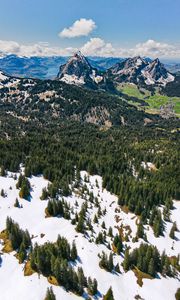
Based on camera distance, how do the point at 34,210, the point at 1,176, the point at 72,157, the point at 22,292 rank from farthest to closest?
1. the point at 72,157
2. the point at 1,176
3. the point at 34,210
4. the point at 22,292

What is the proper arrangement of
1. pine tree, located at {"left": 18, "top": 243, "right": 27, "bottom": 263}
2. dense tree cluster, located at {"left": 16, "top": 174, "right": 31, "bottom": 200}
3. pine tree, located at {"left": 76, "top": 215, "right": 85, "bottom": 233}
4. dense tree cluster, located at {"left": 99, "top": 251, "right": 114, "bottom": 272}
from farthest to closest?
1. dense tree cluster, located at {"left": 16, "top": 174, "right": 31, "bottom": 200}
2. pine tree, located at {"left": 76, "top": 215, "right": 85, "bottom": 233}
3. dense tree cluster, located at {"left": 99, "top": 251, "right": 114, "bottom": 272}
4. pine tree, located at {"left": 18, "top": 243, "right": 27, "bottom": 263}

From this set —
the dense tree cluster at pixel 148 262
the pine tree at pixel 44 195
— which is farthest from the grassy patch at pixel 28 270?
the pine tree at pixel 44 195

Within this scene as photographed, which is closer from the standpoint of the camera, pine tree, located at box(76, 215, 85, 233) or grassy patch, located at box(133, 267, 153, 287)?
grassy patch, located at box(133, 267, 153, 287)

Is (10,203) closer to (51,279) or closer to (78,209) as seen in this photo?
(78,209)

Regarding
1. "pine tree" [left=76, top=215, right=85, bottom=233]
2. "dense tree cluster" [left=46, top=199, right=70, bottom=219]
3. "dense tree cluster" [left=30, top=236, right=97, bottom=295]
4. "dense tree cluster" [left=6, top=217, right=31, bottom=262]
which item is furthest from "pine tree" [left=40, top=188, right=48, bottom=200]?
"dense tree cluster" [left=30, top=236, right=97, bottom=295]

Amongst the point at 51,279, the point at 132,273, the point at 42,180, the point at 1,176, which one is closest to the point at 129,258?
the point at 132,273

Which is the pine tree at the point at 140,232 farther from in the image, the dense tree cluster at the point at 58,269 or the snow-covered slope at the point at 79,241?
the dense tree cluster at the point at 58,269

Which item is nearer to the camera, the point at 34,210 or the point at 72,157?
the point at 34,210

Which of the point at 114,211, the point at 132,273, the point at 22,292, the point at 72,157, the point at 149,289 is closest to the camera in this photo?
the point at 22,292

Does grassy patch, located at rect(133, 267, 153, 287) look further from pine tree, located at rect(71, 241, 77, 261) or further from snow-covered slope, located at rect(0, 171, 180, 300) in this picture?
pine tree, located at rect(71, 241, 77, 261)
